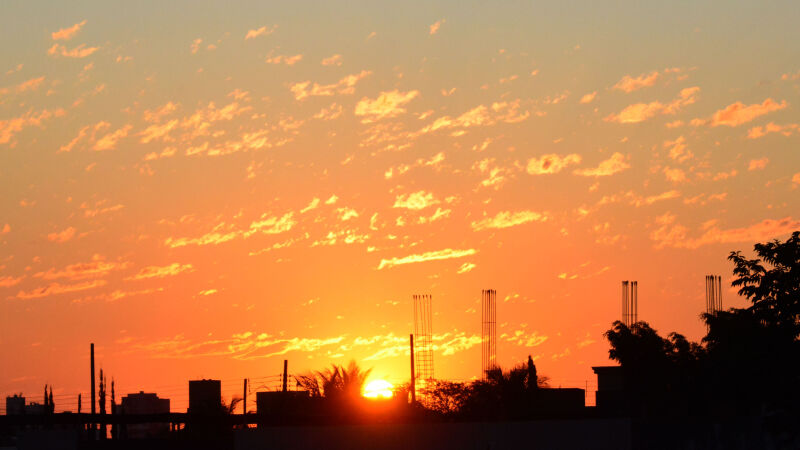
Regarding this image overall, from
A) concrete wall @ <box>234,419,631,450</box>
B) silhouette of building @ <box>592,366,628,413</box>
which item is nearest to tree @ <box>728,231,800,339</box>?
concrete wall @ <box>234,419,631,450</box>

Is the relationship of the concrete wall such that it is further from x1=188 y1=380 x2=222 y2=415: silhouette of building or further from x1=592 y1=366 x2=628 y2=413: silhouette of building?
x1=188 y1=380 x2=222 y2=415: silhouette of building

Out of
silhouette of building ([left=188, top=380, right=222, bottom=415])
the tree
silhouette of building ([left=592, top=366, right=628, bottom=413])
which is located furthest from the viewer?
silhouette of building ([left=188, top=380, right=222, bottom=415])

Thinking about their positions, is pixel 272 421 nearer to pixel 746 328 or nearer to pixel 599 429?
pixel 599 429

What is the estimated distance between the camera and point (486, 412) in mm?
68812

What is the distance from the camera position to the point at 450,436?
151 feet

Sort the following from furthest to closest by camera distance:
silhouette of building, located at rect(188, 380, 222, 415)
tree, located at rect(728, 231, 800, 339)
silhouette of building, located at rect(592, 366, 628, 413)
A: silhouette of building, located at rect(188, 380, 222, 415)
silhouette of building, located at rect(592, 366, 628, 413)
tree, located at rect(728, 231, 800, 339)

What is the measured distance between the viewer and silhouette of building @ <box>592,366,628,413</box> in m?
75.6

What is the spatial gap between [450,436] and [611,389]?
35.9 meters

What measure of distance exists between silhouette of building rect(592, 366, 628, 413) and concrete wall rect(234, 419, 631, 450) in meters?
26.3

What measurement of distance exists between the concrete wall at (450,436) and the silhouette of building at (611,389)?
2635cm

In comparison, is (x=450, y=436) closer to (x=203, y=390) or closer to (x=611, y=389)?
(x=611, y=389)

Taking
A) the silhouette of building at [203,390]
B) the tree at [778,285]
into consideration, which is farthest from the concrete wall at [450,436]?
the silhouette of building at [203,390]

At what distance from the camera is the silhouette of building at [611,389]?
75625 mm

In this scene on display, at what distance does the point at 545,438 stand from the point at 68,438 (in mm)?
22138
